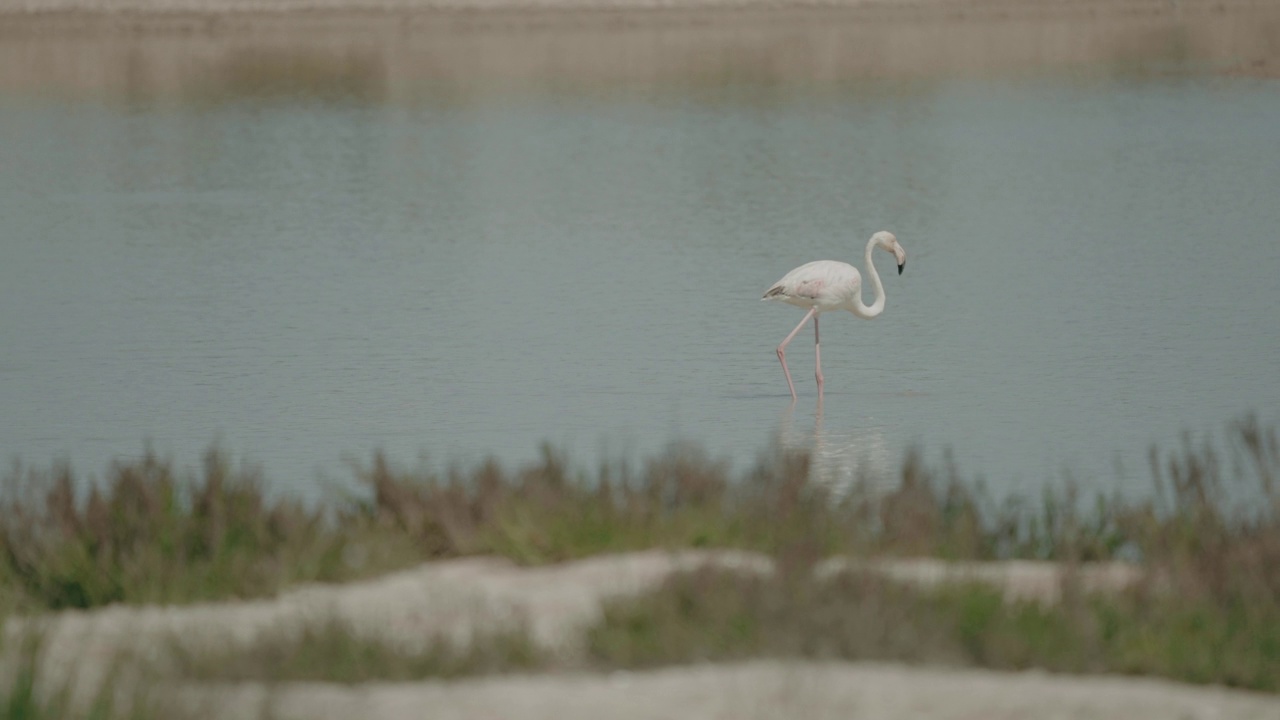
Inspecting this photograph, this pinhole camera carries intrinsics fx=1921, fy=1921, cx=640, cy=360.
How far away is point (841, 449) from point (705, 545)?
3.86 meters

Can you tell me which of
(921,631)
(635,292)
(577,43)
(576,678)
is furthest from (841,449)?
(577,43)

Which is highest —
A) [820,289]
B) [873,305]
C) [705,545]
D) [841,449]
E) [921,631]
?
[820,289]

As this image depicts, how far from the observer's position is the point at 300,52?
54.4 metres

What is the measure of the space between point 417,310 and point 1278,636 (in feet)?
34.6

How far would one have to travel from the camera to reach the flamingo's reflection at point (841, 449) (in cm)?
989

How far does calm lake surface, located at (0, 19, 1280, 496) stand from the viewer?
11.3 metres

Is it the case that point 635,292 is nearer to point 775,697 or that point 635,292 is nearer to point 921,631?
point 921,631

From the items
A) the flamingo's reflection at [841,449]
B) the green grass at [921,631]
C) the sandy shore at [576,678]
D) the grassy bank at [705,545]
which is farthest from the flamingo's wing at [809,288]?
the green grass at [921,631]

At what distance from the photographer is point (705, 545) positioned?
23.5 feet

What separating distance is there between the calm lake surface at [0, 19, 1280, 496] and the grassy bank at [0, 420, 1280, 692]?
635 mm

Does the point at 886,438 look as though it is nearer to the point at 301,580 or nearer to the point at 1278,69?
the point at 301,580

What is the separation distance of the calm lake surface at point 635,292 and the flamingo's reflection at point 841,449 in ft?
0.14

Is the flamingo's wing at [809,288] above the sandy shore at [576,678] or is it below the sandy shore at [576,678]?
above

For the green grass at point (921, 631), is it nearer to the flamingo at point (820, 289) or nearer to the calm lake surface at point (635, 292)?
the calm lake surface at point (635, 292)
